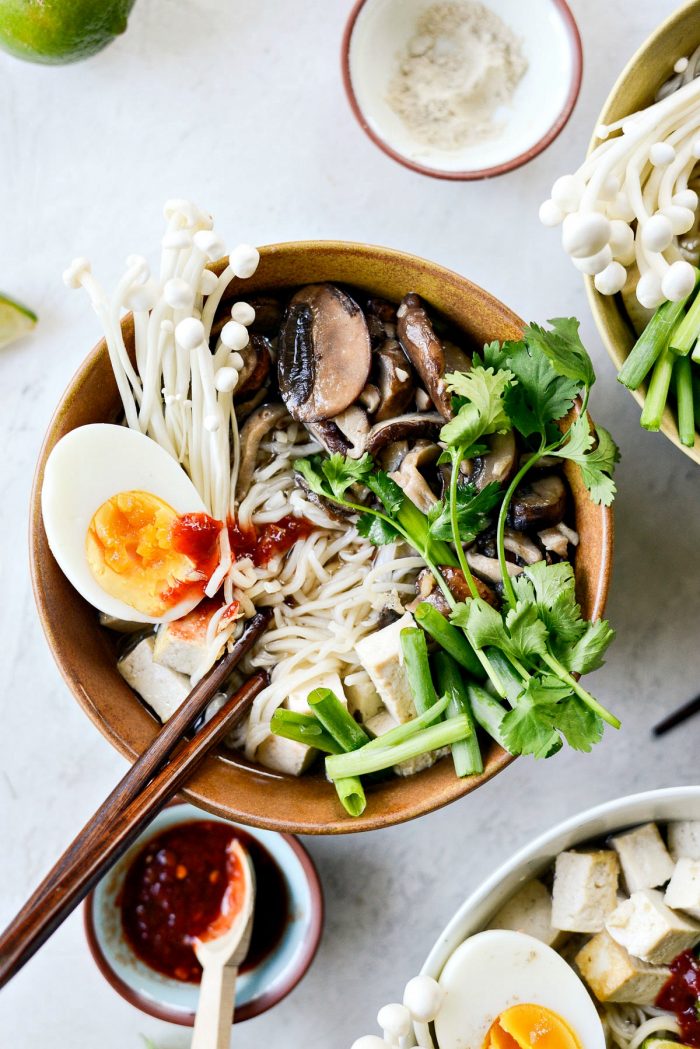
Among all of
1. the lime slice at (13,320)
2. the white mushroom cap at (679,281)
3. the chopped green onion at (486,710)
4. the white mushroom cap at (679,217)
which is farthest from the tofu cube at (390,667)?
the lime slice at (13,320)

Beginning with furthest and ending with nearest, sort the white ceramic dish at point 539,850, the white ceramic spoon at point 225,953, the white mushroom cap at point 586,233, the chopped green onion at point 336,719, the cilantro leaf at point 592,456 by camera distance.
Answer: the white ceramic spoon at point 225,953 → the white ceramic dish at point 539,850 → the chopped green onion at point 336,719 → the cilantro leaf at point 592,456 → the white mushroom cap at point 586,233

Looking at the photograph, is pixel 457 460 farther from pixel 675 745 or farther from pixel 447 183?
pixel 675 745

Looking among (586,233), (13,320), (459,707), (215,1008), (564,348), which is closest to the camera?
(586,233)

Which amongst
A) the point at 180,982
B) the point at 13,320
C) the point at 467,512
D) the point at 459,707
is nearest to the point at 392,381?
the point at 467,512

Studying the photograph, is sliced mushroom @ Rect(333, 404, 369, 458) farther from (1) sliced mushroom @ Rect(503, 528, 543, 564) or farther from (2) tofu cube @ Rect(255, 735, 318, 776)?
(2) tofu cube @ Rect(255, 735, 318, 776)

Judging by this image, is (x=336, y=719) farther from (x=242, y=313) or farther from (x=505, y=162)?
(x=505, y=162)

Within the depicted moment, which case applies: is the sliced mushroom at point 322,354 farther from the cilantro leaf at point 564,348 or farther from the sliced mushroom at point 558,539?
the sliced mushroom at point 558,539
